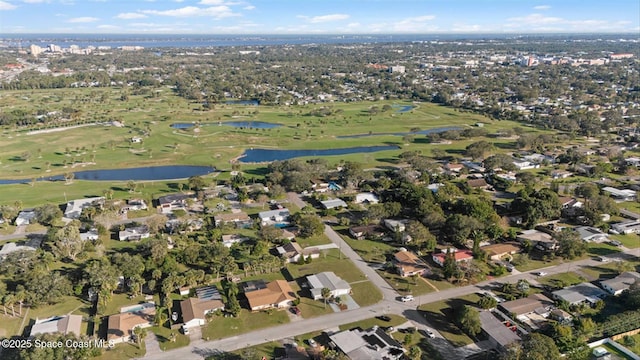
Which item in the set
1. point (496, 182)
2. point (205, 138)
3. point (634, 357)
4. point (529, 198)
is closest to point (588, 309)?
point (634, 357)

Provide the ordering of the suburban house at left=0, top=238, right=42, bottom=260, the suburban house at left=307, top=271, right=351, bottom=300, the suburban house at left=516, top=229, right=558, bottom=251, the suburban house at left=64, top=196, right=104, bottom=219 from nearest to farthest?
1. the suburban house at left=307, top=271, right=351, bottom=300
2. the suburban house at left=0, top=238, right=42, bottom=260
3. the suburban house at left=516, top=229, right=558, bottom=251
4. the suburban house at left=64, top=196, right=104, bottom=219

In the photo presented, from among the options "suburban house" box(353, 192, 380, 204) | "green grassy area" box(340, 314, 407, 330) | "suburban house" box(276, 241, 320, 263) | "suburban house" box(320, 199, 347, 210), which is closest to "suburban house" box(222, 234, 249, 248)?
"suburban house" box(276, 241, 320, 263)

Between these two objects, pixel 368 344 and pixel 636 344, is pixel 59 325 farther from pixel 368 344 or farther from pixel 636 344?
pixel 636 344

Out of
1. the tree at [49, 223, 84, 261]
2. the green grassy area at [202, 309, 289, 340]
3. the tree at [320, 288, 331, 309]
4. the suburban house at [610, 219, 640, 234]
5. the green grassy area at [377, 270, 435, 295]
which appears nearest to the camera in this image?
the green grassy area at [202, 309, 289, 340]

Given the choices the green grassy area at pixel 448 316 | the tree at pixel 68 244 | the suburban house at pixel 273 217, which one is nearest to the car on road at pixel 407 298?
the green grassy area at pixel 448 316

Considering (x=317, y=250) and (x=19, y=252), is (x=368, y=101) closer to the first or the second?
(x=317, y=250)

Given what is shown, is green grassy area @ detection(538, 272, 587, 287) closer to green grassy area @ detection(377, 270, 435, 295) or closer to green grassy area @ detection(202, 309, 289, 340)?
green grassy area @ detection(377, 270, 435, 295)
